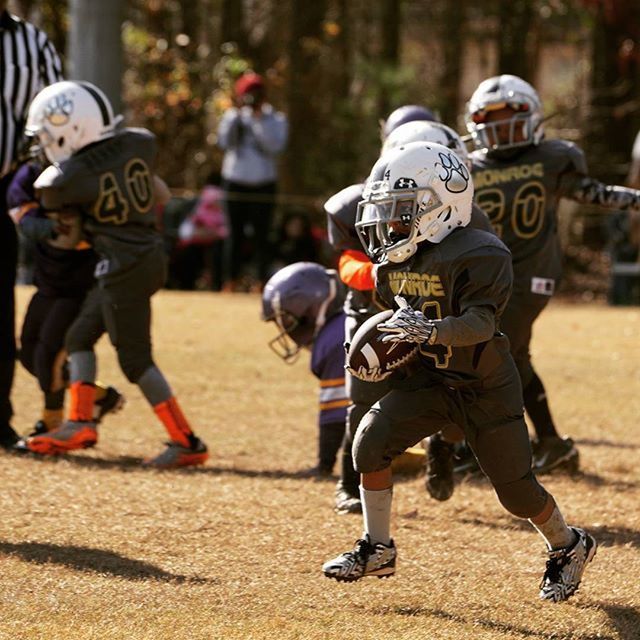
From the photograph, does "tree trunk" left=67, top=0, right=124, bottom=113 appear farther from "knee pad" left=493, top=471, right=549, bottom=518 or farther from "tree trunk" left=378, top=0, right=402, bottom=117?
"tree trunk" left=378, top=0, right=402, bottom=117

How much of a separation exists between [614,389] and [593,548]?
5.26m

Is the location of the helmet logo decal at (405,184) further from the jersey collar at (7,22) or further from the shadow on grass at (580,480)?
the jersey collar at (7,22)

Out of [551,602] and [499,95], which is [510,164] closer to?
[499,95]

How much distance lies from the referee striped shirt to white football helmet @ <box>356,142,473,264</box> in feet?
10.3

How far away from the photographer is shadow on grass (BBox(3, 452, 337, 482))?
7.38 m

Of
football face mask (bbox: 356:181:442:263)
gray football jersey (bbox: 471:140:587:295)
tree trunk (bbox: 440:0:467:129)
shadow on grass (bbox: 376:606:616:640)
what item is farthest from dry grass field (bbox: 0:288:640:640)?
tree trunk (bbox: 440:0:467:129)

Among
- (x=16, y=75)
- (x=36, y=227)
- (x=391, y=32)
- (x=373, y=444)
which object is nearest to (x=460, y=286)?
(x=373, y=444)

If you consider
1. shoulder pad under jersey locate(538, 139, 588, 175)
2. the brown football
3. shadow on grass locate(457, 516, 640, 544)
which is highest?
shoulder pad under jersey locate(538, 139, 588, 175)

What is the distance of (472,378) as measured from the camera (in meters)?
5.01

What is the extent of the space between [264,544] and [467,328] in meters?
1.55

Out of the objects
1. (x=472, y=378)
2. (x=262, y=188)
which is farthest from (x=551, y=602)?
(x=262, y=188)

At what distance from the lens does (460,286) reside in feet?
16.2

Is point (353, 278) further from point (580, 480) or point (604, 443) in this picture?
point (604, 443)

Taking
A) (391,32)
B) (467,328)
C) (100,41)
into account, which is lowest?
(467,328)
